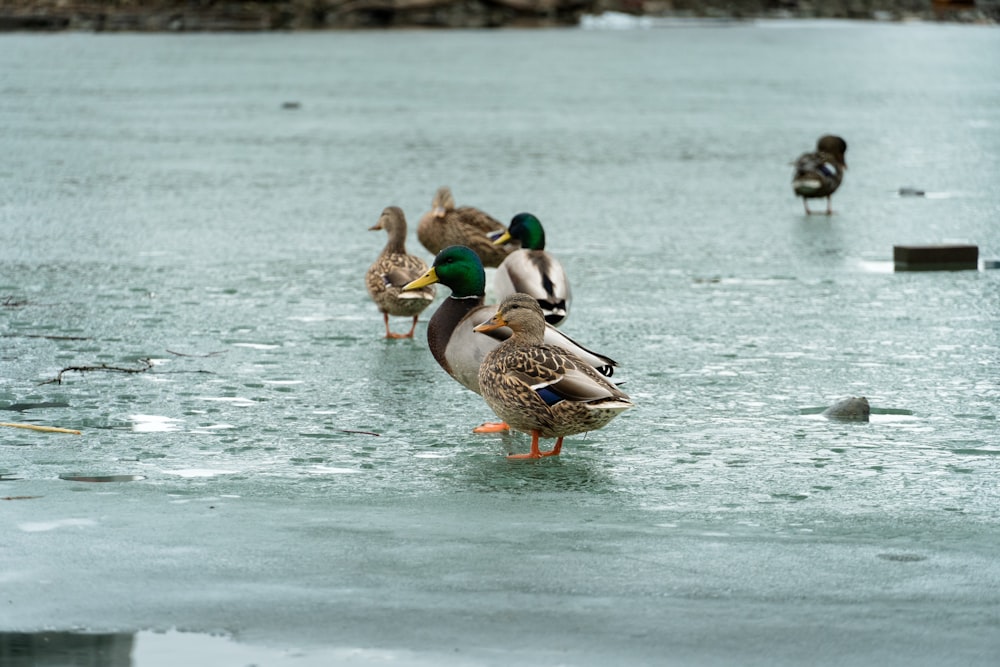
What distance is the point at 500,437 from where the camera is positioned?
5.88 meters

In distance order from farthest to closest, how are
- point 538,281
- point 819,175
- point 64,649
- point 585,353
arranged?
1. point 819,175
2. point 538,281
3. point 585,353
4. point 64,649

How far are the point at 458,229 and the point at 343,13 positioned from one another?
64354 millimetres

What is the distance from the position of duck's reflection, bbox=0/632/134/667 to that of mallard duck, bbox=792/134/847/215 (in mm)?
9547

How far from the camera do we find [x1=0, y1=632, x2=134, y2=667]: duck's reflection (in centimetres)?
361

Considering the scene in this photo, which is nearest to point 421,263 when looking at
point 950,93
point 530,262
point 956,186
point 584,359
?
point 530,262

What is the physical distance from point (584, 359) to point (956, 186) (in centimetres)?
947

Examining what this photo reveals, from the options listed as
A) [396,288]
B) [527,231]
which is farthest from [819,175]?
[396,288]

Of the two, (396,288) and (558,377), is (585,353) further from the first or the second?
(396,288)

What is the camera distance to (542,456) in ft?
18.2

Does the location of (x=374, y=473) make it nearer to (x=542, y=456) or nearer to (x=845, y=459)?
(x=542, y=456)

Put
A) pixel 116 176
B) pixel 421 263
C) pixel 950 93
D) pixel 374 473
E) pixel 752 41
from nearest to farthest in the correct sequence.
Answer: pixel 374 473 < pixel 421 263 < pixel 116 176 < pixel 950 93 < pixel 752 41

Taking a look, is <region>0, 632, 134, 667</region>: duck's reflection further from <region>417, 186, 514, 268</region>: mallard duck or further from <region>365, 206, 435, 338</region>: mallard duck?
<region>417, 186, 514, 268</region>: mallard duck

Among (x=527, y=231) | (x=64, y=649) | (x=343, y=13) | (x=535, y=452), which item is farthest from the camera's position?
(x=343, y=13)

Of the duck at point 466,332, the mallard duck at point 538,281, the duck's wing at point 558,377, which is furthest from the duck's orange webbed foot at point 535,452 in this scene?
the mallard duck at point 538,281
